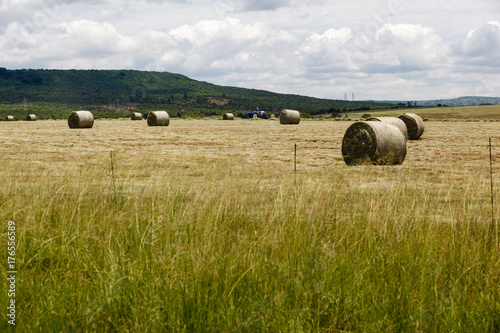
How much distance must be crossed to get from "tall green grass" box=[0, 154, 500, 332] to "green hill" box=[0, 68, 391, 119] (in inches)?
5384

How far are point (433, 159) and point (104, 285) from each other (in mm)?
15419

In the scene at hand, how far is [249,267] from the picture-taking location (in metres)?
4.76

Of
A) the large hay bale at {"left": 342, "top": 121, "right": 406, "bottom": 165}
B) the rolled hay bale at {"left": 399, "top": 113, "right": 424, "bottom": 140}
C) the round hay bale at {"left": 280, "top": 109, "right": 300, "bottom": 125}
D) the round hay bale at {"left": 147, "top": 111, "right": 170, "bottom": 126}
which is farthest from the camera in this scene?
the round hay bale at {"left": 280, "top": 109, "right": 300, "bottom": 125}

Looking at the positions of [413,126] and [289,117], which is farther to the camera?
[289,117]

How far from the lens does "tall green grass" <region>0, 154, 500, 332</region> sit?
13.5 ft

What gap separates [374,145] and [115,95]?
16330cm

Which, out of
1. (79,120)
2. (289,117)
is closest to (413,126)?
(289,117)

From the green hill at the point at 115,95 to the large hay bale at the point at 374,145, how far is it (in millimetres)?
125493

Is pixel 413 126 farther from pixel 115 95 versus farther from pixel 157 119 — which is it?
pixel 115 95

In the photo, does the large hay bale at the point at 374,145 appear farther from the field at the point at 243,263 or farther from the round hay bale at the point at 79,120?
the round hay bale at the point at 79,120

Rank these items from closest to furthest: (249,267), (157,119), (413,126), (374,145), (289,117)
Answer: (249,267) < (374,145) < (413,126) < (157,119) < (289,117)

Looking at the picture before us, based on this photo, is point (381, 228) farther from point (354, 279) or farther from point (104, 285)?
point (104, 285)

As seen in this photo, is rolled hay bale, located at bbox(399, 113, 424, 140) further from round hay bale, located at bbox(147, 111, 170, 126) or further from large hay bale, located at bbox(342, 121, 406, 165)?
round hay bale, located at bbox(147, 111, 170, 126)

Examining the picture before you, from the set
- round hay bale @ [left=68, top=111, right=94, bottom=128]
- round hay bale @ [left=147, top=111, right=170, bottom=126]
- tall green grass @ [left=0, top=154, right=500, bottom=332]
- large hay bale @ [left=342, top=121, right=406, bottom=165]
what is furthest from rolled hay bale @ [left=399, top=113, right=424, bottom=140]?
round hay bale @ [left=68, top=111, right=94, bottom=128]
